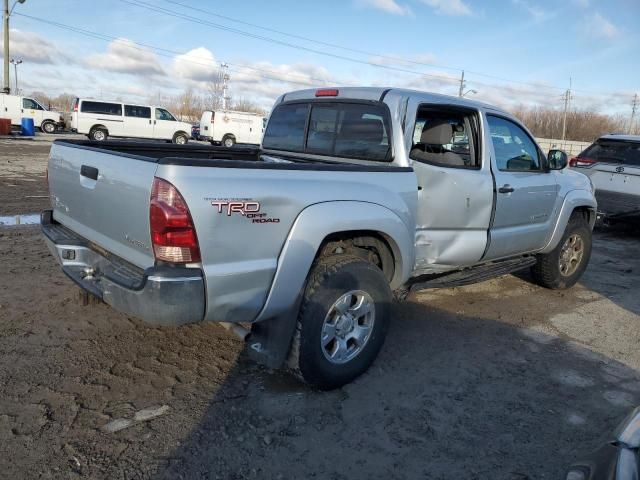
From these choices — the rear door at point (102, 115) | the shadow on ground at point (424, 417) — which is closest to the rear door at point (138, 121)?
the rear door at point (102, 115)

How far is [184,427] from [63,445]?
62 centimetres

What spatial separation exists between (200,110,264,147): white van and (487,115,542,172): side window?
26540 mm

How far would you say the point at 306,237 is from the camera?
3047mm

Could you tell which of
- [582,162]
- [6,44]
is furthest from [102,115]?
[582,162]

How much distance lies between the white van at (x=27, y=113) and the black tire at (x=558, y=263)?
31025mm

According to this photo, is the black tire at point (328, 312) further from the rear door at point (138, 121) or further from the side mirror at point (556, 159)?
the rear door at point (138, 121)

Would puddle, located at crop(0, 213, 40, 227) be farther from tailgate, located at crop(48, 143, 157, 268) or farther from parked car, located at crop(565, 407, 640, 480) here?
parked car, located at crop(565, 407, 640, 480)

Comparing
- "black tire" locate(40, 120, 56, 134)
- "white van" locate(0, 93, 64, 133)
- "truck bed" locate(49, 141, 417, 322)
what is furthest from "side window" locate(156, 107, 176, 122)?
"truck bed" locate(49, 141, 417, 322)

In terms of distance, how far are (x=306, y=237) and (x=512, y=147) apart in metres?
2.85

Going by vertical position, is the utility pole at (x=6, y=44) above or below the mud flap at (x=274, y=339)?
above

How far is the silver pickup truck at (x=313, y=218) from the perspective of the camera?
2678mm

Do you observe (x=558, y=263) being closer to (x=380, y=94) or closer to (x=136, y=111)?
(x=380, y=94)

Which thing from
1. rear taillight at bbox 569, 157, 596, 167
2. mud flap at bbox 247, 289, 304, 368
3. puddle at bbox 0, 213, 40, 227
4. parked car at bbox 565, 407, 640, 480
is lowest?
puddle at bbox 0, 213, 40, 227

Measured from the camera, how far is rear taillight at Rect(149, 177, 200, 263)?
2.57 meters
